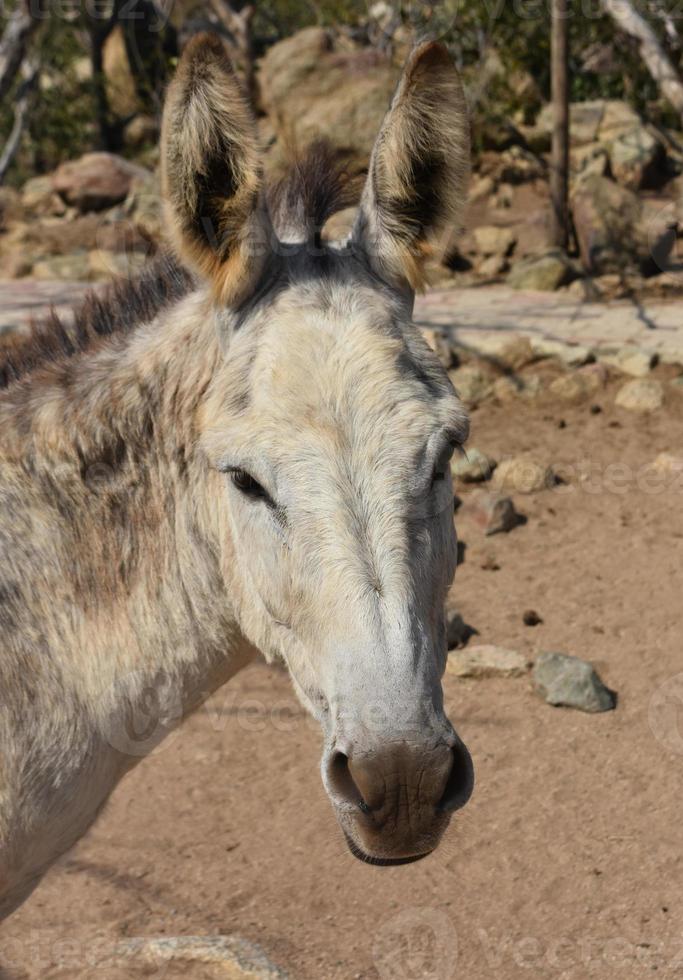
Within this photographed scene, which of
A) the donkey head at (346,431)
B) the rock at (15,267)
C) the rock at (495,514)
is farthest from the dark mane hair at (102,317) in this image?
the rock at (15,267)

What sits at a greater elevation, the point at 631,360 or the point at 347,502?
the point at 347,502

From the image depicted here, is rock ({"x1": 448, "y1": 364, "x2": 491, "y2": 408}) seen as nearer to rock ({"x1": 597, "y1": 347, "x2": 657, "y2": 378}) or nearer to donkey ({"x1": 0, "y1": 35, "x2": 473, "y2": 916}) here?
rock ({"x1": 597, "y1": 347, "x2": 657, "y2": 378})

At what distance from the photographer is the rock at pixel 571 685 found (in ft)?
16.0

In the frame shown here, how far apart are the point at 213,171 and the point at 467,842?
283cm

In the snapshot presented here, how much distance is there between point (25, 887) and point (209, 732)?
98.7 inches

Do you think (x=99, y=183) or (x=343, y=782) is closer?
(x=343, y=782)

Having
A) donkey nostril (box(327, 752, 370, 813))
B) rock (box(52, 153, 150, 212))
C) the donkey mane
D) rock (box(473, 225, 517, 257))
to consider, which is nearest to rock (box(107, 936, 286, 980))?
donkey nostril (box(327, 752, 370, 813))

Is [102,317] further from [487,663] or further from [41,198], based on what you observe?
[41,198]

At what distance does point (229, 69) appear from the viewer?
7.54 ft

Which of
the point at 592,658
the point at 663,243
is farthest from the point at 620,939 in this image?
the point at 663,243

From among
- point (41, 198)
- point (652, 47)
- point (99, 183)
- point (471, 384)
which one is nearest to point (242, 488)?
point (471, 384)

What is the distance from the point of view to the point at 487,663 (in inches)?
205

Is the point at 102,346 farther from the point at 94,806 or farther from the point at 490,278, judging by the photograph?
the point at 490,278

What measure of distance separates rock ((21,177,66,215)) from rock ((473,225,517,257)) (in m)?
7.96
